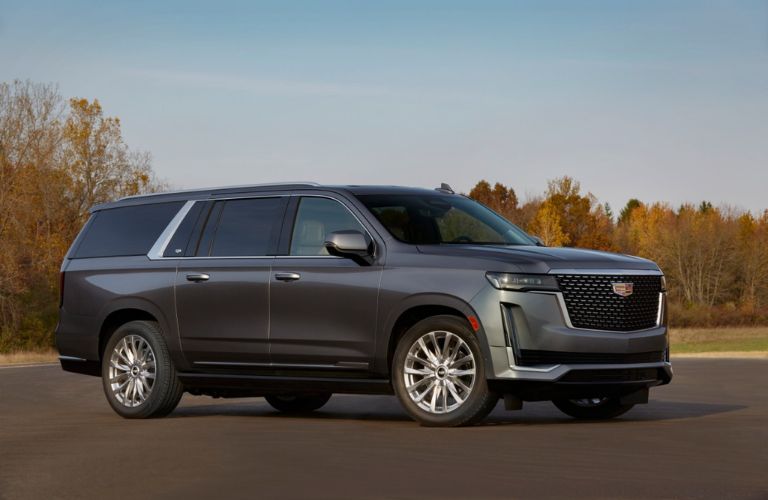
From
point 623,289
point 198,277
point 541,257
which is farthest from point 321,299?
point 623,289

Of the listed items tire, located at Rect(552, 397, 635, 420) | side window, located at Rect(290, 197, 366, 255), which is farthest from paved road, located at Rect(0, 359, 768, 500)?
side window, located at Rect(290, 197, 366, 255)

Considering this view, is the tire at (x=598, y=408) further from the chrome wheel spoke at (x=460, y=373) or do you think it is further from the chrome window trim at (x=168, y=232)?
the chrome window trim at (x=168, y=232)

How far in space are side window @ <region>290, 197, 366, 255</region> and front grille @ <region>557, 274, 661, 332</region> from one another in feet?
6.83

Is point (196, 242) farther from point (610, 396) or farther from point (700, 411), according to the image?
point (700, 411)

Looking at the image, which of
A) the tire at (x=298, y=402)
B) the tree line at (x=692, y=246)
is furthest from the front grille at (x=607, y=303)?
the tree line at (x=692, y=246)

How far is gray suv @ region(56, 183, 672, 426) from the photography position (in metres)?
10.3

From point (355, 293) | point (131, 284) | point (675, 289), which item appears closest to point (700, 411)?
point (355, 293)

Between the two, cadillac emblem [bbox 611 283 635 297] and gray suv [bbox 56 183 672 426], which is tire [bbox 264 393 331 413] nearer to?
gray suv [bbox 56 183 672 426]

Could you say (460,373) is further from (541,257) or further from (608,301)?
(608,301)

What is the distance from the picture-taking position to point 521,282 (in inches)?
402

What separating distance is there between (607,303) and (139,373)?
4817 millimetres

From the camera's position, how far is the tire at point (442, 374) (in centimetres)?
1032

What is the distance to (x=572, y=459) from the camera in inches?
331

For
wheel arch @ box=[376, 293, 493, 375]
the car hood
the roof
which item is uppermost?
the roof
